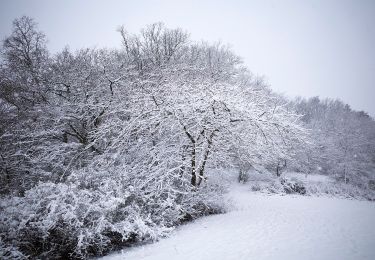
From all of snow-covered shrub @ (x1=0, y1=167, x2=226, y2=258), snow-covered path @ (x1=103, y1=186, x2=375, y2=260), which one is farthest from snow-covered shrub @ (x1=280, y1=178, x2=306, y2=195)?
snow-covered shrub @ (x1=0, y1=167, x2=226, y2=258)

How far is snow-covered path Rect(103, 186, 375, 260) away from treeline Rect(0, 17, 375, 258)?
79cm

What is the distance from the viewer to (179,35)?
2248 cm

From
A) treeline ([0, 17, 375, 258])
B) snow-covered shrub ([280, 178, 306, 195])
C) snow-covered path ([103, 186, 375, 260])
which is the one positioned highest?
treeline ([0, 17, 375, 258])

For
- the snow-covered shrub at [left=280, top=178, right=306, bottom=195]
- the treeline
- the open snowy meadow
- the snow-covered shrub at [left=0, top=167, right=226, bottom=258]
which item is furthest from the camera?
the snow-covered shrub at [left=280, top=178, right=306, bottom=195]

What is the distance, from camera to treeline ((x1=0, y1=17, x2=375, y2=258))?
21.7 ft

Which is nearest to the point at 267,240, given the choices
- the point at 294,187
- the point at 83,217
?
the point at 83,217

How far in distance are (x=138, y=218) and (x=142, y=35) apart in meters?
19.5

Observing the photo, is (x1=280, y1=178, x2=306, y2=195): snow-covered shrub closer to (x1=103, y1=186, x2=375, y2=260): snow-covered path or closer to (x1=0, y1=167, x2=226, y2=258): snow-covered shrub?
(x1=103, y1=186, x2=375, y2=260): snow-covered path

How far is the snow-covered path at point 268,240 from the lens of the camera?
565 cm

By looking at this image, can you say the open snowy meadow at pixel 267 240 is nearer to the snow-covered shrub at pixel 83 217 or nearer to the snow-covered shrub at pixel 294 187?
the snow-covered shrub at pixel 83 217

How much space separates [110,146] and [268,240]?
21.5 ft

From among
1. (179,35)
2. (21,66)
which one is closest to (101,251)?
(21,66)

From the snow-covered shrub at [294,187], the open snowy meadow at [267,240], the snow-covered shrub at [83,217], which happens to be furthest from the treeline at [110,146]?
the snow-covered shrub at [294,187]

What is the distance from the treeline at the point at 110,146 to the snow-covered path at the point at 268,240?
79 centimetres
